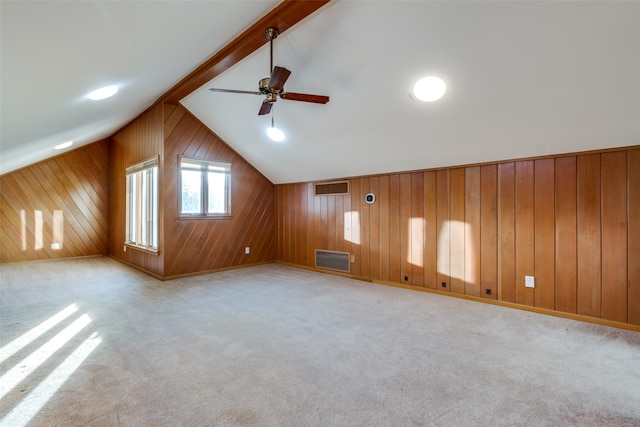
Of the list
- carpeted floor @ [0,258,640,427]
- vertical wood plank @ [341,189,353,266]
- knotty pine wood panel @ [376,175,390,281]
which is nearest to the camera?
carpeted floor @ [0,258,640,427]

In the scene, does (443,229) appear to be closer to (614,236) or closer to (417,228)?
(417,228)

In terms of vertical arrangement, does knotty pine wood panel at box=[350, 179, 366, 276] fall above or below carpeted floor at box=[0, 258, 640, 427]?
above

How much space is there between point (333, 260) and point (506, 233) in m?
2.65

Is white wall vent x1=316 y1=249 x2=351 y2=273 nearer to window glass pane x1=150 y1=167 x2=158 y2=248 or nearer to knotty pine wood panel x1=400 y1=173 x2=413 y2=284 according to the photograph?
knotty pine wood panel x1=400 y1=173 x2=413 y2=284

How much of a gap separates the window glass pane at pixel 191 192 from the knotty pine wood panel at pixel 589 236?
5.17 metres

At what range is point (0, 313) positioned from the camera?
3184 millimetres

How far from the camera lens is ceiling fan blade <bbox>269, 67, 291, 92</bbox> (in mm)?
2486

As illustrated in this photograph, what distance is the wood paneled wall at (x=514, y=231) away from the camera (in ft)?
9.39

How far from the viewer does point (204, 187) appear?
5.26 m

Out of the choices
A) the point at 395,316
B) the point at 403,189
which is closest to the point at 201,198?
the point at 403,189

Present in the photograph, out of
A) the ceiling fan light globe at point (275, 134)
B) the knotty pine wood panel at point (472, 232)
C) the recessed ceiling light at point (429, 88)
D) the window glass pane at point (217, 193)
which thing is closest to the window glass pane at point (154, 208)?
the window glass pane at point (217, 193)

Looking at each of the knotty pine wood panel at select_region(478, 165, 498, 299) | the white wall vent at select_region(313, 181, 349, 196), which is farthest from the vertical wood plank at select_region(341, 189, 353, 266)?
the knotty pine wood panel at select_region(478, 165, 498, 299)

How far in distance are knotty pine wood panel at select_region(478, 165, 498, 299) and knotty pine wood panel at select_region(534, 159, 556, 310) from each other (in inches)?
15.5

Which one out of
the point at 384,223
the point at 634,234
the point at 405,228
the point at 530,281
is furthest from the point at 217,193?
the point at 634,234
